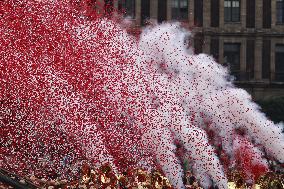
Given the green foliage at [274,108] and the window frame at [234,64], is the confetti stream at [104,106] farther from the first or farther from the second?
the window frame at [234,64]

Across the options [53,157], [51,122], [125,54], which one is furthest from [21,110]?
[125,54]

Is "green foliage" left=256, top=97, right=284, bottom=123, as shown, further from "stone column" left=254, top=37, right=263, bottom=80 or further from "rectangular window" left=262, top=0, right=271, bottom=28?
"rectangular window" left=262, top=0, right=271, bottom=28

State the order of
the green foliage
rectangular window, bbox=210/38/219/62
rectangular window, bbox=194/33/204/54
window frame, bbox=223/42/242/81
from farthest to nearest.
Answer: rectangular window, bbox=210/38/219/62
rectangular window, bbox=194/33/204/54
window frame, bbox=223/42/242/81
the green foliage

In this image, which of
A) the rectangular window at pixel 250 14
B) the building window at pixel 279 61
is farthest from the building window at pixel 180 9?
the building window at pixel 279 61

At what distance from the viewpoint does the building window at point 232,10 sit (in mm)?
39500

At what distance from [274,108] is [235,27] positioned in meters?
6.65

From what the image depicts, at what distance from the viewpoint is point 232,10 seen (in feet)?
130

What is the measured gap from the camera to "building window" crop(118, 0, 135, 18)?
125 ft

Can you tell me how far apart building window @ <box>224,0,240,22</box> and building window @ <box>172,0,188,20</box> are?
236 centimetres

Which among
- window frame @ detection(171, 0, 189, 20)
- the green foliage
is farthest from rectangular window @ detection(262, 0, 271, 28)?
the green foliage

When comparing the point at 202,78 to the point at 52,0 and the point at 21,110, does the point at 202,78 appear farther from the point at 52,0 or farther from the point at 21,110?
the point at 21,110

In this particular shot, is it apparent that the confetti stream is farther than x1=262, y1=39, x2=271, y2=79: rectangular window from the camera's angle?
No

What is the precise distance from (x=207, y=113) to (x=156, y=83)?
5.17 m

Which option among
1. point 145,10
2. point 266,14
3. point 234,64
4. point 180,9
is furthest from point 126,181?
point 266,14
